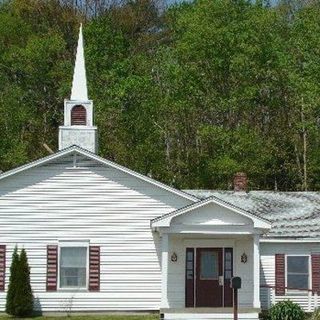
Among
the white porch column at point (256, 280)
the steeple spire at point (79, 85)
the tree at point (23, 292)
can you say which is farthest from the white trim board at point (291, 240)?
the steeple spire at point (79, 85)

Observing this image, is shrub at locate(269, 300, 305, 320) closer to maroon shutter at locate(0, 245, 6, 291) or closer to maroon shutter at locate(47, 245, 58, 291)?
maroon shutter at locate(47, 245, 58, 291)

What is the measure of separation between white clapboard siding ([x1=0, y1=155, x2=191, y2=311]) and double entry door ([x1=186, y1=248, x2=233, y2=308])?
1.15 m

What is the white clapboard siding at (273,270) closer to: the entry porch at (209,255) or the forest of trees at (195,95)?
the entry porch at (209,255)

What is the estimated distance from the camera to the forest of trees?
1837 inches

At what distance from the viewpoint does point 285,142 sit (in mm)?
50781

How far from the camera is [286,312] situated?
28.2 metres

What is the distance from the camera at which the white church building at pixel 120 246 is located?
29.2 meters

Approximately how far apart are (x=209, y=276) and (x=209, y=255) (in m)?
0.73

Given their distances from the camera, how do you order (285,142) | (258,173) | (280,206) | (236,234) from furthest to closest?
(285,142), (258,173), (280,206), (236,234)

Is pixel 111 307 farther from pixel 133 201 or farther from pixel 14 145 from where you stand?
pixel 14 145

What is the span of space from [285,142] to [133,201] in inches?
896

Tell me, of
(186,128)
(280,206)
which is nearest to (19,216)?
(280,206)

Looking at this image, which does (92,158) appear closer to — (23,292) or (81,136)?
(81,136)

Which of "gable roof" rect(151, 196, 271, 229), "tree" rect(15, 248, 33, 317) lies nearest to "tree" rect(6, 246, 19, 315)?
"tree" rect(15, 248, 33, 317)
